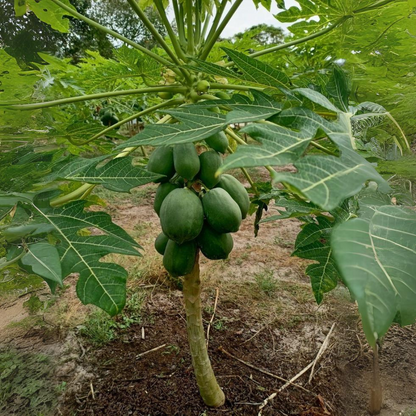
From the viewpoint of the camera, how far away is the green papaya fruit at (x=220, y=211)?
3.13ft

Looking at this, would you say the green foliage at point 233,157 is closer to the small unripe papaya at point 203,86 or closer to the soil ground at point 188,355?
the small unripe papaya at point 203,86

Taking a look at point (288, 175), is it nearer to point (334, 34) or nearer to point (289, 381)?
point (334, 34)

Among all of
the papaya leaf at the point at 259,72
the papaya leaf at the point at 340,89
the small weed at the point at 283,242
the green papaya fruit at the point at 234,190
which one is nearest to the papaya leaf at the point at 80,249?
the green papaya fruit at the point at 234,190

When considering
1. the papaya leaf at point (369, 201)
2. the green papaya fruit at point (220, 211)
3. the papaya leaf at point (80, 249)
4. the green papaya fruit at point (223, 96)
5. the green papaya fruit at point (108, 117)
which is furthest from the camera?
the green papaya fruit at point (108, 117)

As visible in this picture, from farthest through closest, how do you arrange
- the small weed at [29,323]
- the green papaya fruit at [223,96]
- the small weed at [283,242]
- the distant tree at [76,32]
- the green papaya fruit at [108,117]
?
the distant tree at [76,32] < the green papaya fruit at [108,117] < the small weed at [283,242] < the small weed at [29,323] < the green papaya fruit at [223,96]

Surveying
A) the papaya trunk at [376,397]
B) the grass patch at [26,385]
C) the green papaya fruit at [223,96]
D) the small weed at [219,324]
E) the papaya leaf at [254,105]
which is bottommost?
the grass patch at [26,385]

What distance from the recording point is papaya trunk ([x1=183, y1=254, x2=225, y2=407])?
1.23m

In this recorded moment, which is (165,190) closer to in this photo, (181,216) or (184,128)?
(181,216)

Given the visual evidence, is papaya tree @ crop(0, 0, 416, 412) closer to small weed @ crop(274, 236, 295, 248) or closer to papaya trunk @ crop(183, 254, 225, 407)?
papaya trunk @ crop(183, 254, 225, 407)

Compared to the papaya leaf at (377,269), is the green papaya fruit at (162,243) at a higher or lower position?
lower

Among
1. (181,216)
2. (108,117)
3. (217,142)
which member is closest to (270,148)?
(181,216)

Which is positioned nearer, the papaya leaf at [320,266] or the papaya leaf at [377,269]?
the papaya leaf at [377,269]

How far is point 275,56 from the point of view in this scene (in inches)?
65.9

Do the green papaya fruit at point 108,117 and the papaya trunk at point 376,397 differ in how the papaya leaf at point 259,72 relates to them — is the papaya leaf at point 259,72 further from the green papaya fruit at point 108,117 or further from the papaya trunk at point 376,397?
the green papaya fruit at point 108,117
